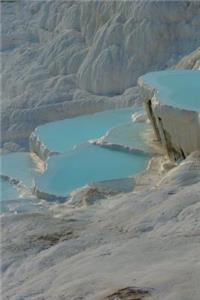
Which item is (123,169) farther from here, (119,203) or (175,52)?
(175,52)

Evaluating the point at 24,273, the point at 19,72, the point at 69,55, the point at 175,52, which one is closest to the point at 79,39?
the point at 69,55

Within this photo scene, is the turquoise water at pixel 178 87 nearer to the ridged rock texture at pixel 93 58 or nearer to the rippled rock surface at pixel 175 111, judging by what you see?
the rippled rock surface at pixel 175 111

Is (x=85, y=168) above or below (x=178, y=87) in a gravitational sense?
below

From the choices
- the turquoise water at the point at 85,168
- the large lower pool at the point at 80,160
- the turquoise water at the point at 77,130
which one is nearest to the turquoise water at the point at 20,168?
the large lower pool at the point at 80,160

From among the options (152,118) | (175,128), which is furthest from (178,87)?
(175,128)

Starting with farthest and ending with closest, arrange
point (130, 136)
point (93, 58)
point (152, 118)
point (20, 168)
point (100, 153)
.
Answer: point (93, 58)
point (20, 168)
point (130, 136)
point (100, 153)
point (152, 118)

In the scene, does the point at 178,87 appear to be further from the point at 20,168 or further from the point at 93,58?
the point at 93,58
